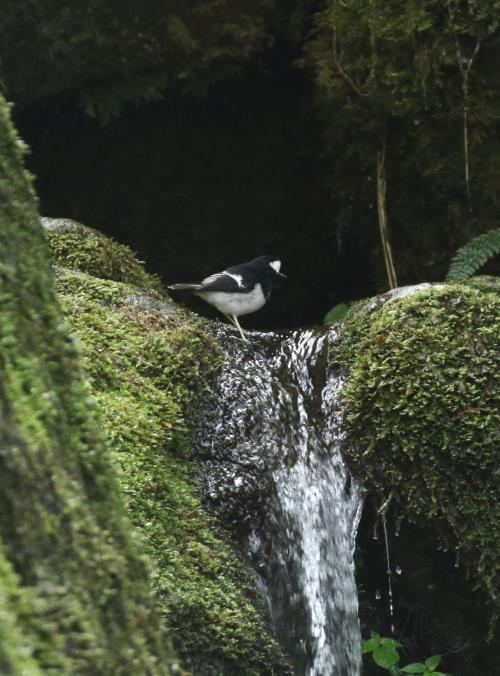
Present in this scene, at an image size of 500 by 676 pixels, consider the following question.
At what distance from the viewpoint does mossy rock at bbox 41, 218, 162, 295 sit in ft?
17.4

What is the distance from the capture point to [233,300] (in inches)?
209

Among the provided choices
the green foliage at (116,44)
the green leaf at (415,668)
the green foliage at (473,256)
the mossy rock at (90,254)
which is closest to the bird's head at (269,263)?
the mossy rock at (90,254)

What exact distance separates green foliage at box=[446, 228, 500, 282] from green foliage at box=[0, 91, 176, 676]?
435 centimetres

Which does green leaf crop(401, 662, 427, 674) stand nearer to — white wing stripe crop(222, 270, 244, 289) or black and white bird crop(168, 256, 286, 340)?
black and white bird crop(168, 256, 286, 340)

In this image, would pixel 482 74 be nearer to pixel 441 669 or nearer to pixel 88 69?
pixel 88 69

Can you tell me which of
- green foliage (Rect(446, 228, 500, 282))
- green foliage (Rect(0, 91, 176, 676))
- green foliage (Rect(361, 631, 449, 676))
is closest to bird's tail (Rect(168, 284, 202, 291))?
green foliage (Rect(446, 228, 500, 282))

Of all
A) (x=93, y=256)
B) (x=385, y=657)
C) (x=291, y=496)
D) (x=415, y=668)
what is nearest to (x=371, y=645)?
(x=385, y=657)

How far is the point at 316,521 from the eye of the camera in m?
4.05

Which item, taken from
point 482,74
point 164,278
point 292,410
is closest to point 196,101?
point 164,278

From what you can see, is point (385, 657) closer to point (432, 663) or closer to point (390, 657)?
point (390, 657)

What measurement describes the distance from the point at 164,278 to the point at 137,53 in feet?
6.17

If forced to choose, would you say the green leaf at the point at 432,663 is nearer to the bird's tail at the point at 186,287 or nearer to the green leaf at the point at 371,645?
the green leaf at the point at 371,645

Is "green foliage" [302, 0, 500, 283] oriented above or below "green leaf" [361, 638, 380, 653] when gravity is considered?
above

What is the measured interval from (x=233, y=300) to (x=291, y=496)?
1.68m
